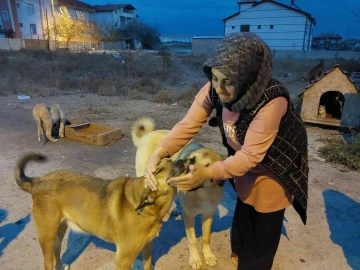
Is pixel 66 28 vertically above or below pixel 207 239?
above

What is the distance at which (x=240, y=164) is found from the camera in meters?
1.69

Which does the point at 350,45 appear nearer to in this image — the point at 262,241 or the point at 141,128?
the point at 141,128

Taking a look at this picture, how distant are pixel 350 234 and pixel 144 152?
266 cm

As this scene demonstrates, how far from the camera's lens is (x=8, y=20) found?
40219 mm

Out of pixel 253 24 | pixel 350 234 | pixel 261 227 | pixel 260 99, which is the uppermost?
pixel 253 24

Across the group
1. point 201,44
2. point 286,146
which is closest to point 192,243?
point 286,146

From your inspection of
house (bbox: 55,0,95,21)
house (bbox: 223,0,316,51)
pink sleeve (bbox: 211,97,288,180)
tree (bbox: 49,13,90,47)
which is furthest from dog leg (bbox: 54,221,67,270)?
house (bbox: 55,0,95,21)

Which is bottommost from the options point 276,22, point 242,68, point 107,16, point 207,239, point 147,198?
point 207,239

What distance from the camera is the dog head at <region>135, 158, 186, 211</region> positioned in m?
2.01

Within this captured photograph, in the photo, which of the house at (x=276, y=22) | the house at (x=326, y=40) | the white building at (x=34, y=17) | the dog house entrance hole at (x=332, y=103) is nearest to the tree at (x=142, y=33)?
the white building at (x=34, y=17)

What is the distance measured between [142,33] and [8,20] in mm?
18877

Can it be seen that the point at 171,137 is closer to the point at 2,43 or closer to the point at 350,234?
the point at 350,234

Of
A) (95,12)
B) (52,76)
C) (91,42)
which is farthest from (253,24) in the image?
(95,12)

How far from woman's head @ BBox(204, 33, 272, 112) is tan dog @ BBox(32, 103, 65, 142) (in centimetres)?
550
